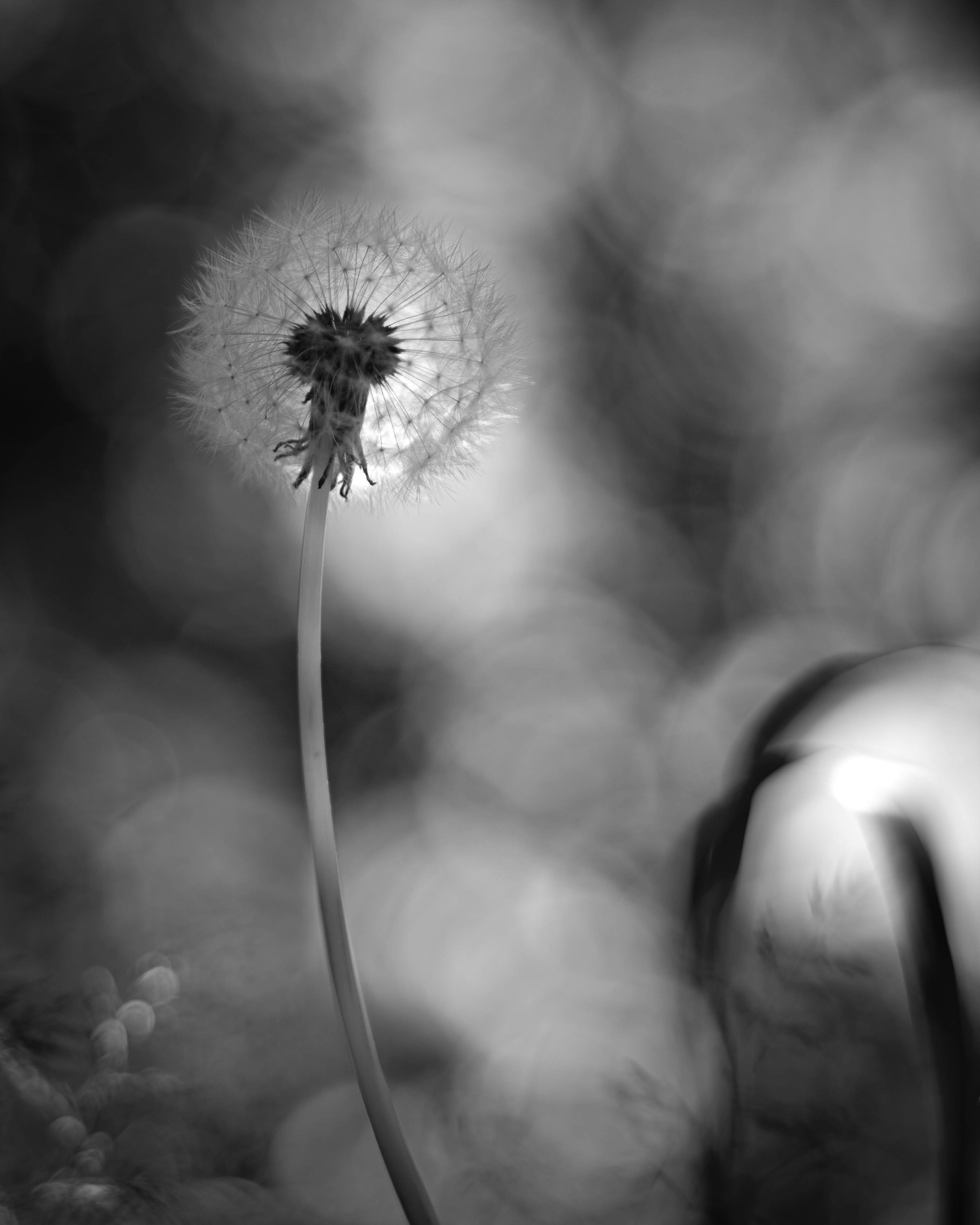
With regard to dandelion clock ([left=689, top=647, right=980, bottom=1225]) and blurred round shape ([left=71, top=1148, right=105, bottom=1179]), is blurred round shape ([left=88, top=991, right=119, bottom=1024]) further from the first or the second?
dandelion clock ([left=689, top=647, right=980, bottom=1225])

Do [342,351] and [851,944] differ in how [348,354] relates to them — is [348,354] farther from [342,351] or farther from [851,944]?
[851,944]

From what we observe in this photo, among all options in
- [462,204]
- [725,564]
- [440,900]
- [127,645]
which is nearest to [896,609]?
[725,564]

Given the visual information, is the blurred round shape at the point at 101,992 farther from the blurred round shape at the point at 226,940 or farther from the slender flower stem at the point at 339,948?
the slender flower stem at the point at 339,948

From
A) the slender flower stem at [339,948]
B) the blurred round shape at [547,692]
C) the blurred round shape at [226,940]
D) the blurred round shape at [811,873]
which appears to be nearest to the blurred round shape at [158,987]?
the blurred round shape at [226,940]

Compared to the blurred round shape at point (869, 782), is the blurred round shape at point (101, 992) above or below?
below

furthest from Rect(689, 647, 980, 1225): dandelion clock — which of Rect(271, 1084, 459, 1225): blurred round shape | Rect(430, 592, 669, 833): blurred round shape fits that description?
Rect(430, 592, 669, 833): blurred round shape
